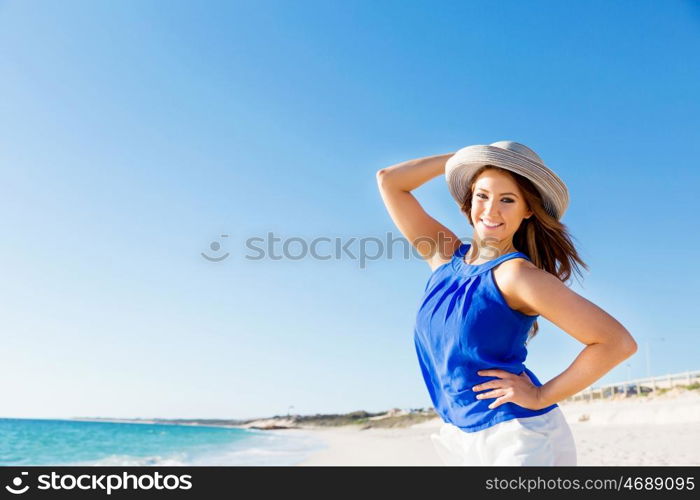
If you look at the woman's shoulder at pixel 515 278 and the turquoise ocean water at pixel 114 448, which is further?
the turquoise ocean water at pixel 114 448

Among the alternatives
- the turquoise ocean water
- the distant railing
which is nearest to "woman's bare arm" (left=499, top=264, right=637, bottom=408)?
the turquoise ocean water

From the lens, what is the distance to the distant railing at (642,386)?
21606mm

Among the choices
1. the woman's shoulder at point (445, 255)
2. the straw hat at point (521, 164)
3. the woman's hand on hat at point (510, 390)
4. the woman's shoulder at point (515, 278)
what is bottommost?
the woman's hand on hat at point (510, 390)

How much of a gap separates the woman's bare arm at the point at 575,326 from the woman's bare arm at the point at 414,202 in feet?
1.80

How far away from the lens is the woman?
75.4 inches

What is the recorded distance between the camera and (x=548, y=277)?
1.94 meters

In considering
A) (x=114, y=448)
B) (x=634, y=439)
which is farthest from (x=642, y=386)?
(x=114, y=448)

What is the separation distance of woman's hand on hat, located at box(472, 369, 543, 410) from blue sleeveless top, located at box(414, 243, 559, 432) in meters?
0.02

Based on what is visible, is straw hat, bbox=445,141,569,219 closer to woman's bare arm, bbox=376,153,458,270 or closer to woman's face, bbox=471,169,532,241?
Result: woman's face, bbox=471,169,532,241

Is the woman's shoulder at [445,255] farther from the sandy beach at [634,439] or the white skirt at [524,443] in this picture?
the sandy beach at [634,439]

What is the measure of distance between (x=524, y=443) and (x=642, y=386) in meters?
25.4

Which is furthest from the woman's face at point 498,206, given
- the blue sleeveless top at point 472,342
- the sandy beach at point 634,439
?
the sandy beach at point 634,439

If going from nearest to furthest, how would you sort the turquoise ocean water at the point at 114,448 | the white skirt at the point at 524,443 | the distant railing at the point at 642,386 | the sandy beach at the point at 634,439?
the white skirt at the point at 524,443
the sandy beach at the point at 634,439
the distant railing at the point at 642,386
the turquoise ocean water at the point at 114,448
